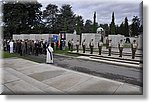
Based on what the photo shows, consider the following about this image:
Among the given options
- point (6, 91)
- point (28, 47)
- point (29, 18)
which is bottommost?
point (6, 91)

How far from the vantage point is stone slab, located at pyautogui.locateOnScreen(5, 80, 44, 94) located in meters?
2.84

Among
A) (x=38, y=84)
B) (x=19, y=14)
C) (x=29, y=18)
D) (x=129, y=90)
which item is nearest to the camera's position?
(x=129, y=90)

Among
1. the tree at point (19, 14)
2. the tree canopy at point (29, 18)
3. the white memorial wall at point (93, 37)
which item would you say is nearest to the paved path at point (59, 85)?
the tree canopy at point (29, 18)

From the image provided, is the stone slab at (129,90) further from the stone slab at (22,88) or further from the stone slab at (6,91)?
the stone slab at (6,91)

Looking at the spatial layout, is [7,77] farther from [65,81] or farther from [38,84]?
[65,81]

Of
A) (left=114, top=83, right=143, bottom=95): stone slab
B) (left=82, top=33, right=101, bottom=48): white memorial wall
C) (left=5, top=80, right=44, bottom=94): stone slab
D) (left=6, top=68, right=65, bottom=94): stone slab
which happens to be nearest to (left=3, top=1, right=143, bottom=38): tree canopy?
(left=114, top=83, right=143, bottom=95): stone slab

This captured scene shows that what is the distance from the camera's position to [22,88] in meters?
2.90

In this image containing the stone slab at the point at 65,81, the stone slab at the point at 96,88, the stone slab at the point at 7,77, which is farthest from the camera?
the stone slab at the point at 7,77

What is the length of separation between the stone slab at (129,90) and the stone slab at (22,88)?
121cm

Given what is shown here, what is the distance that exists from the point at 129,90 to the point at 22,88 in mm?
1702

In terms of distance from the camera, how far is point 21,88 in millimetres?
2900

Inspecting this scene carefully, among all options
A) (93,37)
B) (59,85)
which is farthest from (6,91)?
(93,37)

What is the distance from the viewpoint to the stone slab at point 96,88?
9.14 ft

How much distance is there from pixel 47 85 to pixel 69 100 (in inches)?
19.9
